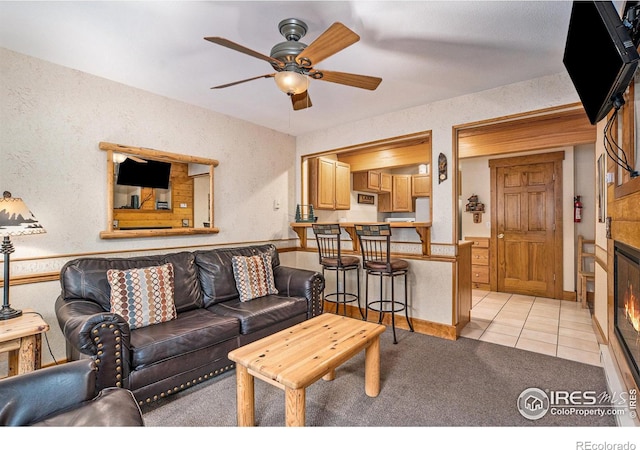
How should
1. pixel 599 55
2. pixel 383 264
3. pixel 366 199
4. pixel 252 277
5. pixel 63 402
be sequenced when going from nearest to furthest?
pixel 63 402
pixel 599 55
pixel 252 277
pixel 383 264
pixel 366 199

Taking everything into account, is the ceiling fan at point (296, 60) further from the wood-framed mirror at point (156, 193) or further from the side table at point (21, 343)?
the side table at point (21, 343)

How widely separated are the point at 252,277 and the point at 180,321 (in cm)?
86

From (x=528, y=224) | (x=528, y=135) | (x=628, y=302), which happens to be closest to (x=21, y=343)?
(x=628, y=302)

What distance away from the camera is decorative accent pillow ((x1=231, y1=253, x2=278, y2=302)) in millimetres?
3148

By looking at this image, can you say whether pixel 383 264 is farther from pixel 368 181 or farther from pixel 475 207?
pixel 475 207

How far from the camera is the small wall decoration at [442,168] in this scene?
11.1 ft

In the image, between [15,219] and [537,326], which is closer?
[15,219]

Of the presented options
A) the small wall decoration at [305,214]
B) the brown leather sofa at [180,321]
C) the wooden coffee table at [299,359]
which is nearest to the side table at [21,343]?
the brown leather sofa at [180,321]

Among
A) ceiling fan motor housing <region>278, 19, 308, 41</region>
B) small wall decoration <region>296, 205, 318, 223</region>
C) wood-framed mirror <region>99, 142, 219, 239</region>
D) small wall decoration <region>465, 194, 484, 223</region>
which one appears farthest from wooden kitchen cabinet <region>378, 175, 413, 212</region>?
ceiling fan motor housing <region>278, 19, 308, 41</region>

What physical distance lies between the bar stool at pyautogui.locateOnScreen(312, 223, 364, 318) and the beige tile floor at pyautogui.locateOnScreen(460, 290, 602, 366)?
4.37 feet

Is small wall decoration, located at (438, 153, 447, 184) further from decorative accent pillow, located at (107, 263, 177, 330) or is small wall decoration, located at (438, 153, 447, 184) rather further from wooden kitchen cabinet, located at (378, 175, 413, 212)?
wooden kitchen cabinet, located at (378, 175, 413, 212)

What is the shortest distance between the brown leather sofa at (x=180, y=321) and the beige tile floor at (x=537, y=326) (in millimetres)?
1986

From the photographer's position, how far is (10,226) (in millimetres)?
2045

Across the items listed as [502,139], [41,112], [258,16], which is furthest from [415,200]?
[41,112]
